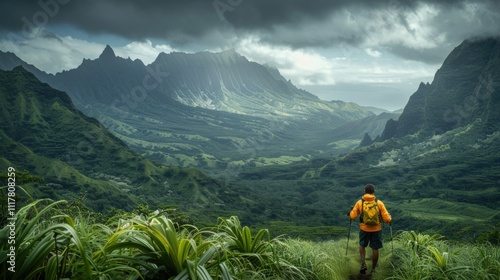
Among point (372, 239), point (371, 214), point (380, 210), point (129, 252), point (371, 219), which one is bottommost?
point (372, 239)

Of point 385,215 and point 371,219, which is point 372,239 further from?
point 385,215

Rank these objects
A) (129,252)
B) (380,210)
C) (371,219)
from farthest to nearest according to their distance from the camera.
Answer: (380,210), (371,219), (129,252)

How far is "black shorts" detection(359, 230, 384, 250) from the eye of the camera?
9.36 metres

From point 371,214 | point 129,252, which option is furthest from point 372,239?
point 129,252

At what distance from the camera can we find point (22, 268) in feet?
11.0

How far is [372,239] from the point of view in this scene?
945 cm

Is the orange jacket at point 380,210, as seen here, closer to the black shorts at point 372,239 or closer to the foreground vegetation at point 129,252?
the black shorts at point 372,239

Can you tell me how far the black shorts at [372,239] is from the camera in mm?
9359

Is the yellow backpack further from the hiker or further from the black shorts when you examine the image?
the black shorts

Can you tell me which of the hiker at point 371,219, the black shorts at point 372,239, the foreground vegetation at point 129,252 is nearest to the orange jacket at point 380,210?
the hiker at point 371,219

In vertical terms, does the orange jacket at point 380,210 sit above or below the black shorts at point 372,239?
above

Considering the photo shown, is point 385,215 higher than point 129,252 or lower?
lower

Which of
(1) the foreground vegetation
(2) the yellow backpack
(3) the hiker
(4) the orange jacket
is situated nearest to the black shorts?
(3) the hiker

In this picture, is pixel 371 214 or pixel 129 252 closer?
pixel 129 252
